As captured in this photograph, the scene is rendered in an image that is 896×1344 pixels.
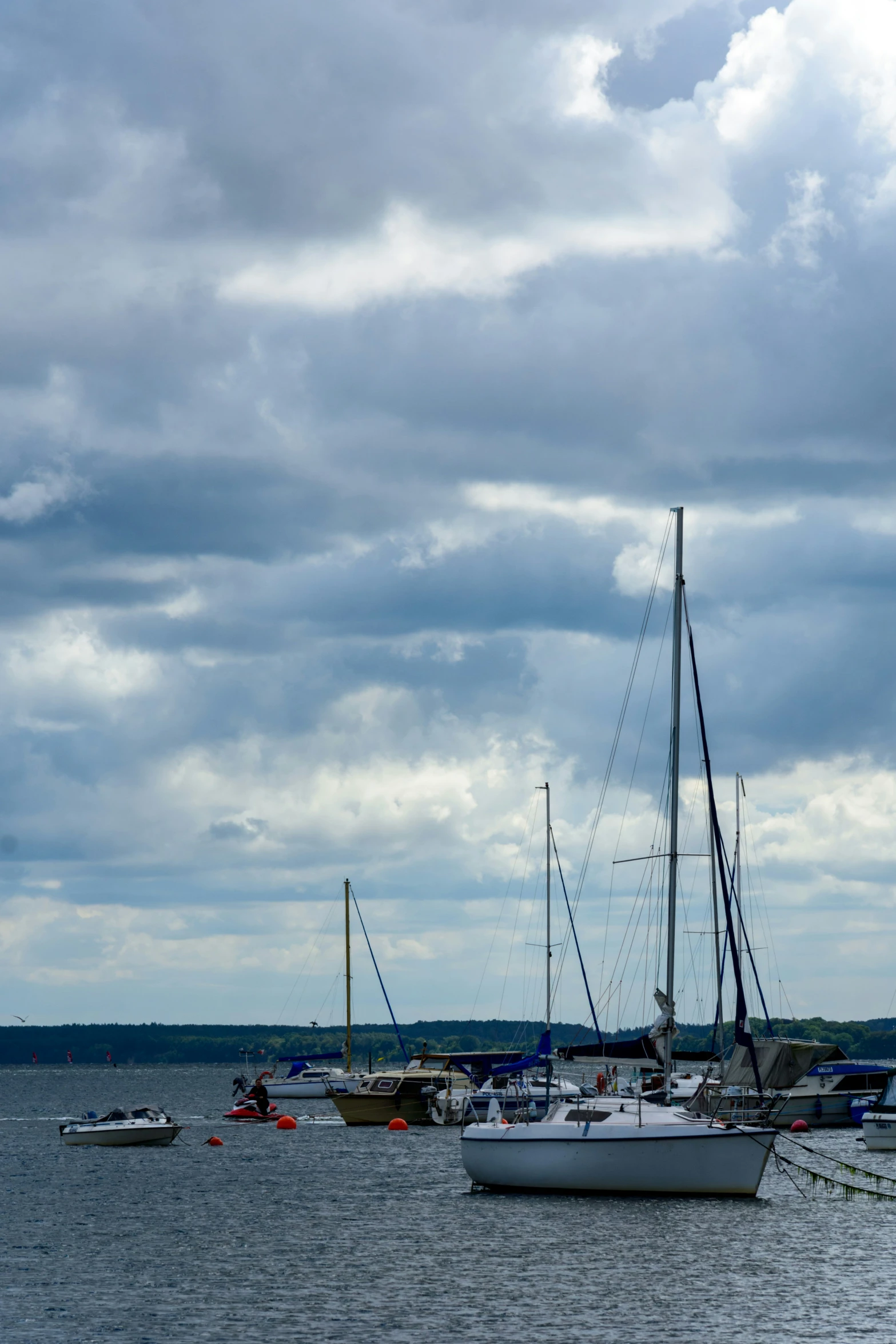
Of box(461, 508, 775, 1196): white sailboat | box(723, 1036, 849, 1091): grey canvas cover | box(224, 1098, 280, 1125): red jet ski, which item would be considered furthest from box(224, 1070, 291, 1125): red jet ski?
box(461, 508, 775, 1196): white sailboat

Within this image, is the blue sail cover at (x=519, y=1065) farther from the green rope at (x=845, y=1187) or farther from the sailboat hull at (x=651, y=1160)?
the sailboat hull at (x=651, y=1160)

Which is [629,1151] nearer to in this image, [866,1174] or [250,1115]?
[866,1174]

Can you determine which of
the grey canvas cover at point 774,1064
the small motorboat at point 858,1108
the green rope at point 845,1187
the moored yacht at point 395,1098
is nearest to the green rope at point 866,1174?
the green rope at point 845,1187

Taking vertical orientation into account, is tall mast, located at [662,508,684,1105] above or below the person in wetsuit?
above

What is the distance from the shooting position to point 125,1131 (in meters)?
84.1

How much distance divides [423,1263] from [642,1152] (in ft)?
29.1

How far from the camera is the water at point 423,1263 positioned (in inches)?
1391

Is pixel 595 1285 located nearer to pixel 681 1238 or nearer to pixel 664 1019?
pixel 681 1238

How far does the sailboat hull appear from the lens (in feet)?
165

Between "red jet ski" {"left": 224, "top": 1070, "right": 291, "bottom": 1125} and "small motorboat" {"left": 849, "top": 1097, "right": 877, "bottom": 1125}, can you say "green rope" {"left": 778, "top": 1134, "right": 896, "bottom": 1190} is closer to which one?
"small motorboat" {"left": 849, "top": 1097, "right": 877, "bottom": 1125}

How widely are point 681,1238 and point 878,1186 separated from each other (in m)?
18.9

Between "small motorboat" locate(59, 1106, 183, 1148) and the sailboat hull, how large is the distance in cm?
3704

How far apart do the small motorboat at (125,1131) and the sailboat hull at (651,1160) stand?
1458 inches

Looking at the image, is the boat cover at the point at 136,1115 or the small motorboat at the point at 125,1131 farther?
the boat cover at the point at 136,1115
